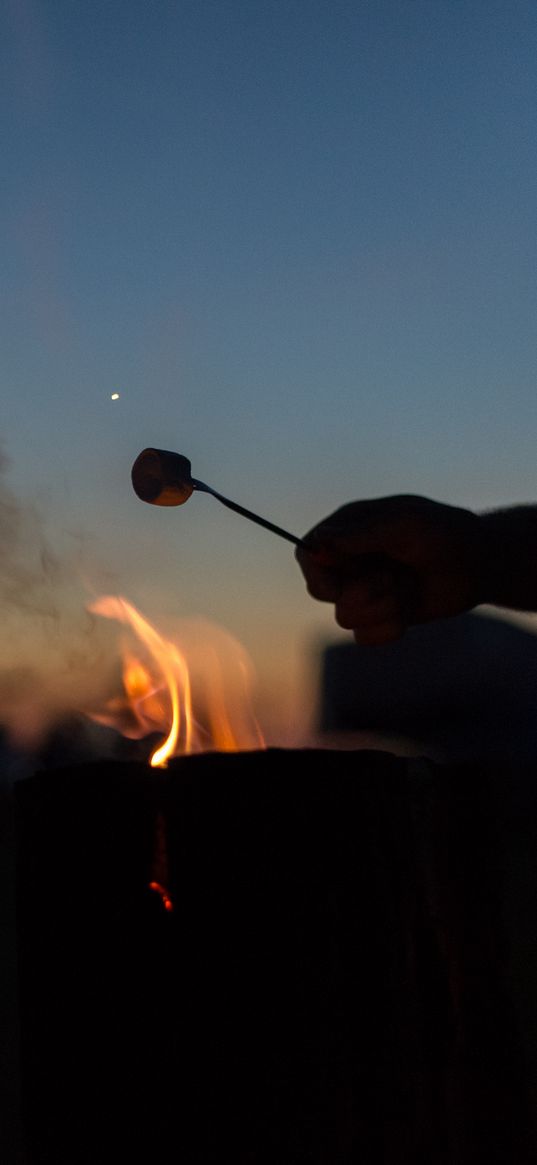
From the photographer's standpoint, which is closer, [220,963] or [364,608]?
[220,963]

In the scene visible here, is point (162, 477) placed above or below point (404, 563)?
above

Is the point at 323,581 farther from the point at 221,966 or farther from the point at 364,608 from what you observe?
the point at 221,966

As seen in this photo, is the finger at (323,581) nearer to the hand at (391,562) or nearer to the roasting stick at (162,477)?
the hand at (391,562)

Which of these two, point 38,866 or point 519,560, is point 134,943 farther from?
point 519,560

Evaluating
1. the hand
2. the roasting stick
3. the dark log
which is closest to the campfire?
the dark log

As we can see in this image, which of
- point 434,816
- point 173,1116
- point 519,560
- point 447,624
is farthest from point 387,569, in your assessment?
point 447,624

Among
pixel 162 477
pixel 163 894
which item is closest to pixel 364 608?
pixel 162 477
